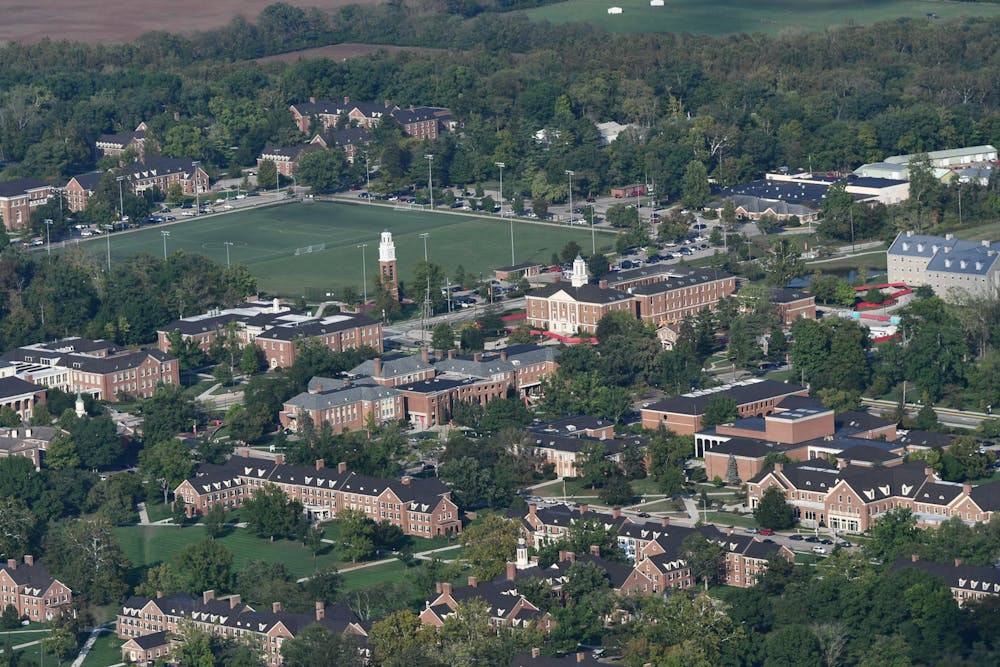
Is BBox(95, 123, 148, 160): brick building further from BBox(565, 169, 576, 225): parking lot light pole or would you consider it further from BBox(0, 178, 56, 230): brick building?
BBox(565, 169, 576, 225): parking lot light pole

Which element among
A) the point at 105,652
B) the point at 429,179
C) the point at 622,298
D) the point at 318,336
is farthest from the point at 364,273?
the point at 105,652

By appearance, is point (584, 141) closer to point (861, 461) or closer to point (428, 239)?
point (428, 239)

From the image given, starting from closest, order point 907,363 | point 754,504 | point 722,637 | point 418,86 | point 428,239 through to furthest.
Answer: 1. point 722,637
2. point 754,504
3. point 907,363
4. point 428,239
5. point 418,86

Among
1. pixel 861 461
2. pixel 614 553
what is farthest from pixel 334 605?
pixel 861 461

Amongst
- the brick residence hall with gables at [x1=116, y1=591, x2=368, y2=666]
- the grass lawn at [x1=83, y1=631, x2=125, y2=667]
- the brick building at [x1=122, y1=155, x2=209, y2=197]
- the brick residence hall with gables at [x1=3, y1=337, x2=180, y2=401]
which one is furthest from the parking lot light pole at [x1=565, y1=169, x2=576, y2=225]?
the grass lawn at [x1=83, y1=631, x2=125, y2=667]

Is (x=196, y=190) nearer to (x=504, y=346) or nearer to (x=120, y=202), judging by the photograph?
(x=120, y=202)
